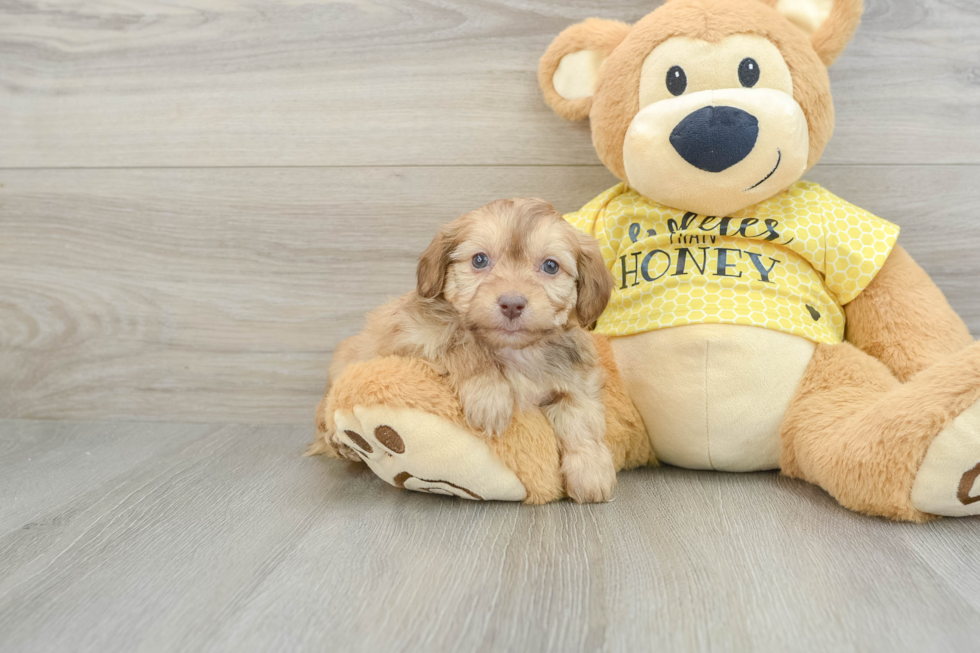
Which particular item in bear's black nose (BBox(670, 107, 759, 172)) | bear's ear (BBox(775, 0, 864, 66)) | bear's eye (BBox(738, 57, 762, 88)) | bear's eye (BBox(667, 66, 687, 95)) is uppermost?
bear's ear (BBox(775, 0, 864, 66))

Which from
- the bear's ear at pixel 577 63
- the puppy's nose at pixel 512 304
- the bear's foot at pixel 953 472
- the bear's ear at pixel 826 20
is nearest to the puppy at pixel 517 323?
the puppy's nose at pixel 512 304

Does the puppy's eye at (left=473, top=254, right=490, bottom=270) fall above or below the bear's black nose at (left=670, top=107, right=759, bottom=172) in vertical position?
below

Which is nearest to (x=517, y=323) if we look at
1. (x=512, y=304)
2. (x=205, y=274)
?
(x=512, y=304)

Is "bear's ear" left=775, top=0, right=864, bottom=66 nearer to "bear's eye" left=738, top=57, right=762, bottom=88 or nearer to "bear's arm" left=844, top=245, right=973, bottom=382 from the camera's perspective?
"bear's eye" left=738, top=57, right=762, bottom=88

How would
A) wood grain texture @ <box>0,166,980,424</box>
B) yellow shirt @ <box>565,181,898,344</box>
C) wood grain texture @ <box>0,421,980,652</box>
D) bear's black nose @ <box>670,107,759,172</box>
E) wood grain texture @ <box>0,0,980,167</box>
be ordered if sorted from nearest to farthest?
wood grain texture @ <box>0,421,980,652</box> → bear's black nose @ <box>670,107,759,172</box> → yellow shirt @ <box>565,181,898,344</box> → wood grain texture @ <box>0,0,980,167</box> → wood grain texture @ <box>0,166,980,424</box>

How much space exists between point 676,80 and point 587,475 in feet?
2.71

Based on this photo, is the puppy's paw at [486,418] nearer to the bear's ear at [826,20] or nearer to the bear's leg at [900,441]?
the bear's leg at [900,441]

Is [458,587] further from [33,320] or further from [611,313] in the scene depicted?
[33,320]

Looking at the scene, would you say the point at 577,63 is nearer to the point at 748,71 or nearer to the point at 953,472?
the point at 748,71

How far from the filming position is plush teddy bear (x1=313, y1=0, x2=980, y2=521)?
1.33m

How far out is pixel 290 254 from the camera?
202 centimetres

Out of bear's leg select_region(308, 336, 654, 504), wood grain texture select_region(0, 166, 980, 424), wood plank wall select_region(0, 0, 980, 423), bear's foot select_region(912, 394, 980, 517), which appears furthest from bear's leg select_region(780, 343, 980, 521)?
wood grain texture select_region(0, 166, 980, 424)

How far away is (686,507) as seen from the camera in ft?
4.55

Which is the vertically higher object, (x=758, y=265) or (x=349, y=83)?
(x=349, y=83)
